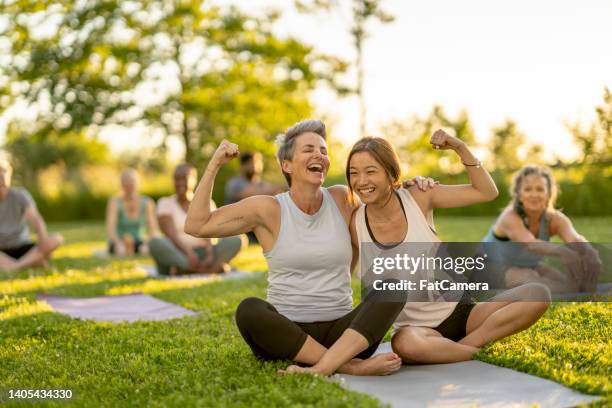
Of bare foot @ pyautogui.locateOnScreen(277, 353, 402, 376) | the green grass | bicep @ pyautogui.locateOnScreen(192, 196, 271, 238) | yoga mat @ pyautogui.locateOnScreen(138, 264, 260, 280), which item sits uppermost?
bicep @ pyautogui.locateOnScreen(192, 196, 271, 238)

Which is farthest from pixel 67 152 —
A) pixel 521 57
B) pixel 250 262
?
pixel 250 262

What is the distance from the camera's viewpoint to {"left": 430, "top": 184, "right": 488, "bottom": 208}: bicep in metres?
3.69

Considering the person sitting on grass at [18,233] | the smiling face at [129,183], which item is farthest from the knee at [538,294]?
the smiling face at [129,183]

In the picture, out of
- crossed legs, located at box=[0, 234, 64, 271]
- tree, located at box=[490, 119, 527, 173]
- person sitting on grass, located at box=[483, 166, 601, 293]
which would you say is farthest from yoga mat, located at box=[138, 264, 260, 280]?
tree, located at box=[490, 119, 527, 173]

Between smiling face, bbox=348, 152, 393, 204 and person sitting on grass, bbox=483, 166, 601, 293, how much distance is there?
3.03 meters

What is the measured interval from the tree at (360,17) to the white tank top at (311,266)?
19.9 metres

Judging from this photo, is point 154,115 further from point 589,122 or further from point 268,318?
point 268,318

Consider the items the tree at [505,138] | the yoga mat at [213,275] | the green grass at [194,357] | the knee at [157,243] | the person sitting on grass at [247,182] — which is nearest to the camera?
the green grass at [194,357]

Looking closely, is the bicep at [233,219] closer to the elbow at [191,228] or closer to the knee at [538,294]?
the elbow at [191,228]

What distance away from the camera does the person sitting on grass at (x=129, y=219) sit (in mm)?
10281

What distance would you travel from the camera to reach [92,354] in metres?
4.24

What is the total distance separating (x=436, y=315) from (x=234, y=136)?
1883cm

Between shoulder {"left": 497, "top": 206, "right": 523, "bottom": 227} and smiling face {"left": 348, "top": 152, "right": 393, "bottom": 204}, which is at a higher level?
smiling face {"left": 348, "top": 152, "right": 393, "bottom": 204}

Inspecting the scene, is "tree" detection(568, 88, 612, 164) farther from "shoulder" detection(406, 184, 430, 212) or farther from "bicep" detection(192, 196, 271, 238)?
"bicep" detection(192, 196, 271, 238)
